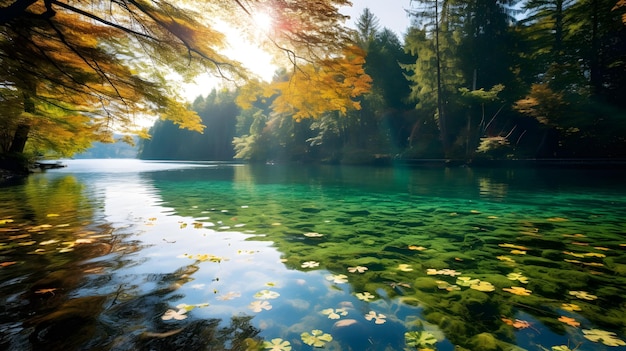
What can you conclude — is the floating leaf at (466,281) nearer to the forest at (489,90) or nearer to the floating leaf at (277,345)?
the floating leaf at (277,345)

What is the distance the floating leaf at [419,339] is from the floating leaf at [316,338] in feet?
2.02

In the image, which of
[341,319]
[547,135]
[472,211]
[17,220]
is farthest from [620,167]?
[17,220]

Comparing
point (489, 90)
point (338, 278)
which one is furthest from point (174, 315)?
point (489, 90)

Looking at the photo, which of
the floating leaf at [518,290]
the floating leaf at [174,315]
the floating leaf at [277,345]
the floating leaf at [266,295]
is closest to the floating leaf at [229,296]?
the floating leaf at [266,295]

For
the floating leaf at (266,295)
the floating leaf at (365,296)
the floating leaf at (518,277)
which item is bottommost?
the floating leaf at (518,277)

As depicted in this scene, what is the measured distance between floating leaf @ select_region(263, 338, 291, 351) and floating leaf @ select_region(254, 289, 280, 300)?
76cm

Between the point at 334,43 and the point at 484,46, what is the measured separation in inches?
1147

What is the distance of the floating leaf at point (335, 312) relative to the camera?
9.11ft

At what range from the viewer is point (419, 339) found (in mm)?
2410

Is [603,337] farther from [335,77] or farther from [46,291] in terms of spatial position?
[335,77]

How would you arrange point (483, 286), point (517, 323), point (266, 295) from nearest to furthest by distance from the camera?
point (517, 323) → point (266, 295) → point (483, 286)

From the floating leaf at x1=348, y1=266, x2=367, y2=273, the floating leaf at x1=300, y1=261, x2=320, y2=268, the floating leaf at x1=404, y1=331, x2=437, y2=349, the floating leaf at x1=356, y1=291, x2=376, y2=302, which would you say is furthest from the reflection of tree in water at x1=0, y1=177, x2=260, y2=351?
the floating leaf at x1=348, y1=266, x2=367, y2=273

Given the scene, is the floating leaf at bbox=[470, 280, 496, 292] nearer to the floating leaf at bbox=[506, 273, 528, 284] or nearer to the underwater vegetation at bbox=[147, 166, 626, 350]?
the underwater vegetation at bbox=[147, 166, 626, 350]

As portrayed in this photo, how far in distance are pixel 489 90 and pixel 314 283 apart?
34.1 metres
